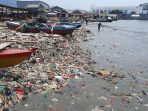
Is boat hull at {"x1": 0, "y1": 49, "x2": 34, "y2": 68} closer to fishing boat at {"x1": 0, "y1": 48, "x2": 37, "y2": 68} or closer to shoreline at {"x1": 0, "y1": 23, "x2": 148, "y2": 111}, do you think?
fishing boat at {"x1": 0, "y1": 48, "x2": 37, "y2": 68}

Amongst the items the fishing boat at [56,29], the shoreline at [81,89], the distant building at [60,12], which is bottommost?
the shoreline at [81,89]

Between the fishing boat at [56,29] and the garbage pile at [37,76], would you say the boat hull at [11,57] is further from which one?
the fishing boat at [56,29]

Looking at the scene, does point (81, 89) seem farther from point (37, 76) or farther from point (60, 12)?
point (60, 12)

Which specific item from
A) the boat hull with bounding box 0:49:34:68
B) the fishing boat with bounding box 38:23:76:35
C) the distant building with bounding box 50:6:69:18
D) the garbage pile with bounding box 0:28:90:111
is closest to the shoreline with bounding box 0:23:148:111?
the garbage pile with bounding box 0:28:90:111

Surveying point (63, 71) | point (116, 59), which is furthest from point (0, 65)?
point (116, 59)

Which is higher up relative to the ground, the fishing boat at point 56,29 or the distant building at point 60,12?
the distant building at point 60,12

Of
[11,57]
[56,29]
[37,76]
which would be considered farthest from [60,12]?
[11,57]

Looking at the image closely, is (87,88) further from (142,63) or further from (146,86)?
(142,63)

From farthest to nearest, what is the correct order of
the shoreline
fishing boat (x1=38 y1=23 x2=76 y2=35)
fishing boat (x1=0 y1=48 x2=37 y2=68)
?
fishing boat (x1=38 y1=23 x2=76 y2=35) < fishing boat (x1=0 y1=48 x2=37 y2=68) < the shoreline

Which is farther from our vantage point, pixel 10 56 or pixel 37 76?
pixel 37 76

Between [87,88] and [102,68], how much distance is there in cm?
454

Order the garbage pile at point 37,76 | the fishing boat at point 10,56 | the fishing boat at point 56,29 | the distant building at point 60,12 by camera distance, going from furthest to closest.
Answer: the distant building at point 60,12 → the fishing boat at point 56,29 → the fishing boat at point 10,56 → the garbage pile at point 37,76

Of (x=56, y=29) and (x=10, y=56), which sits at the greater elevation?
(x=56, y=29)

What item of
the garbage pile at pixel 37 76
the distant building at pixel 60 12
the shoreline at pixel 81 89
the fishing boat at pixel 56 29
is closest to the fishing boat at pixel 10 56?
the garbage pile at pixel 37 76
